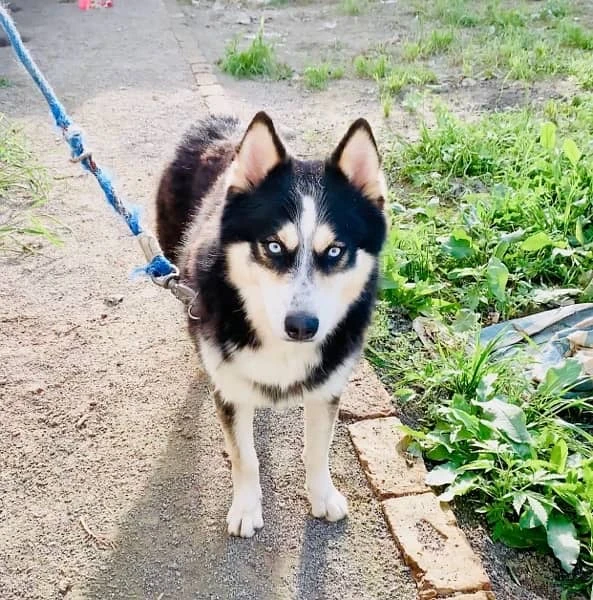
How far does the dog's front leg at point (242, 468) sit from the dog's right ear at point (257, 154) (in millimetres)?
710

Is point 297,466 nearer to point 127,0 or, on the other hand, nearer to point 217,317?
point 217,317

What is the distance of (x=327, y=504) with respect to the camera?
92.8 inches

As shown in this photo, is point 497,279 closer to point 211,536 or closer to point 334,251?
point 334,251

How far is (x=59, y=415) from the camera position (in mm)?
2768

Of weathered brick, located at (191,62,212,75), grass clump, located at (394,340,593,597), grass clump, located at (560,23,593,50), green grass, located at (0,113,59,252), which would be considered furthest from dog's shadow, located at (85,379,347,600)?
grass clump, located at (560,23,593,50)

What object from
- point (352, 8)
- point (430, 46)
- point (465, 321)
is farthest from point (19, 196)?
point (352, 8)

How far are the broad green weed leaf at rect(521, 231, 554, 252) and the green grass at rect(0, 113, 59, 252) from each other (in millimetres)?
2500

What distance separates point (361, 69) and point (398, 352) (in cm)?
390

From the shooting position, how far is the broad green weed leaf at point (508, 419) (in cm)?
245

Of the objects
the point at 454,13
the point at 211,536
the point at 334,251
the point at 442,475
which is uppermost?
the point at 334,251

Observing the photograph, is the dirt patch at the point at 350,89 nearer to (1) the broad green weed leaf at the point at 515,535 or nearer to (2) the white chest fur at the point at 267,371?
(1) the broad green weed leaf at the point at 515,535

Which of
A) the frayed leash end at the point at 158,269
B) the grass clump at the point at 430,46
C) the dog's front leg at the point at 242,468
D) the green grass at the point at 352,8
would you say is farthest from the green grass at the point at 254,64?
the dog's front leg at the point at 242,468

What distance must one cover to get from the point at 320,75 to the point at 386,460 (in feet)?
14.1

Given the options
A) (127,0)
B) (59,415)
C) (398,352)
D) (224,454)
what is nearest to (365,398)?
(398,352)
